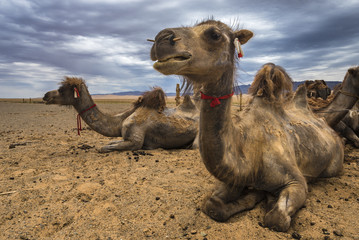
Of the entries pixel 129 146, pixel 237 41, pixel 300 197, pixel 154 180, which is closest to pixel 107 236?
pixel 154 180

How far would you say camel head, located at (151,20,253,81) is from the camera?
2.13m

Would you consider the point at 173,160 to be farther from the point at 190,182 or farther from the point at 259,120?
the point at 259,120

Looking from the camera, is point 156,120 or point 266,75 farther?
point 156,120

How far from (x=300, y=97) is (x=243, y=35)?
2847 millimetres

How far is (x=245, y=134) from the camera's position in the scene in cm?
317

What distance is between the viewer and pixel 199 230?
2807 mm

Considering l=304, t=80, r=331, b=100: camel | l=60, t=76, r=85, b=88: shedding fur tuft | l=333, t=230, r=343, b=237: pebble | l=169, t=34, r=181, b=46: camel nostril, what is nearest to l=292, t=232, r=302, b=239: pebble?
l=333, t=230, r=343, b=237: pebble

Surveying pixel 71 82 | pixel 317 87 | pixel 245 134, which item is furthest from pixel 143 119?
pixel 317 87

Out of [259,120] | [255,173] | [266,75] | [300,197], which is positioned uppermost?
[266,75]

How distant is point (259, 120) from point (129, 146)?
3846 mm

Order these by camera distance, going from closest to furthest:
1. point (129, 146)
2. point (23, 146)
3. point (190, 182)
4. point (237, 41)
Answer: point (237, 41) < point (190, 182) < point (129, 146) < point (23, 146)

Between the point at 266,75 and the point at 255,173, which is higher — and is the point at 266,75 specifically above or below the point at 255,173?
above

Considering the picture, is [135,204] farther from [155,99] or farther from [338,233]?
[155,99]

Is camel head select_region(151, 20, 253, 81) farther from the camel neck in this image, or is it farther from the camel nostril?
the camel neck
